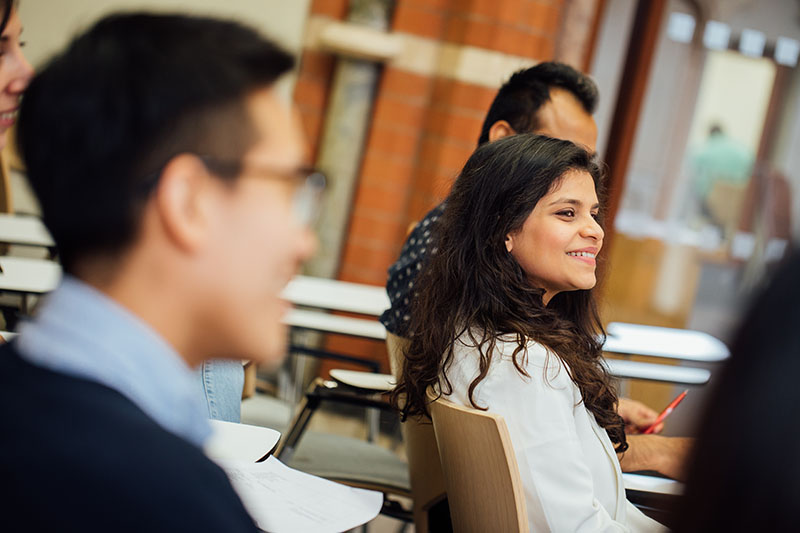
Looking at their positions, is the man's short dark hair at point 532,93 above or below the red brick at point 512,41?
below

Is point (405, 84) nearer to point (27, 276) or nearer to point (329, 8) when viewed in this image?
point (329, 8)

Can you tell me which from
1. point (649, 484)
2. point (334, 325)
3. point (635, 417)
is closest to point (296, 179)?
point (649, 484)

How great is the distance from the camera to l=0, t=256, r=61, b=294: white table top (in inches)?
93.7

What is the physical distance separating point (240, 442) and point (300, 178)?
0.80 meters

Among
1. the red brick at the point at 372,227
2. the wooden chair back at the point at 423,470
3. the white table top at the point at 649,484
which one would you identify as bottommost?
the wooden chair back at the point at 423,470

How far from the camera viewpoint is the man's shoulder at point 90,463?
2.15 feet

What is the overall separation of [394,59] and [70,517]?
12.2ft

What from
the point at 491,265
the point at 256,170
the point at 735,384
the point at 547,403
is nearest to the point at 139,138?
the point at 256,170

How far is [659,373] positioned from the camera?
3225mm

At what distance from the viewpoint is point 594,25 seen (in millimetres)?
4711

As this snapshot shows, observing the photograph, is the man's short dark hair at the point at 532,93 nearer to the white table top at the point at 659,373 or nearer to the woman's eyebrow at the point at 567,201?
the woman's eyebrow at the point at 567,201

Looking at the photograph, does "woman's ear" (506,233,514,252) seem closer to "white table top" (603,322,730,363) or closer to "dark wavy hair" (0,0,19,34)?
"dark wavy hair" (0,0,19,34)

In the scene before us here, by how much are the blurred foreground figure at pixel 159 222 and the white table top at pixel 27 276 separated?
5.21ft

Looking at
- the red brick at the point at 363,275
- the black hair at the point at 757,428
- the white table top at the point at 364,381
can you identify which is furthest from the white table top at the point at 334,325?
the black hair at the point at 757,428
